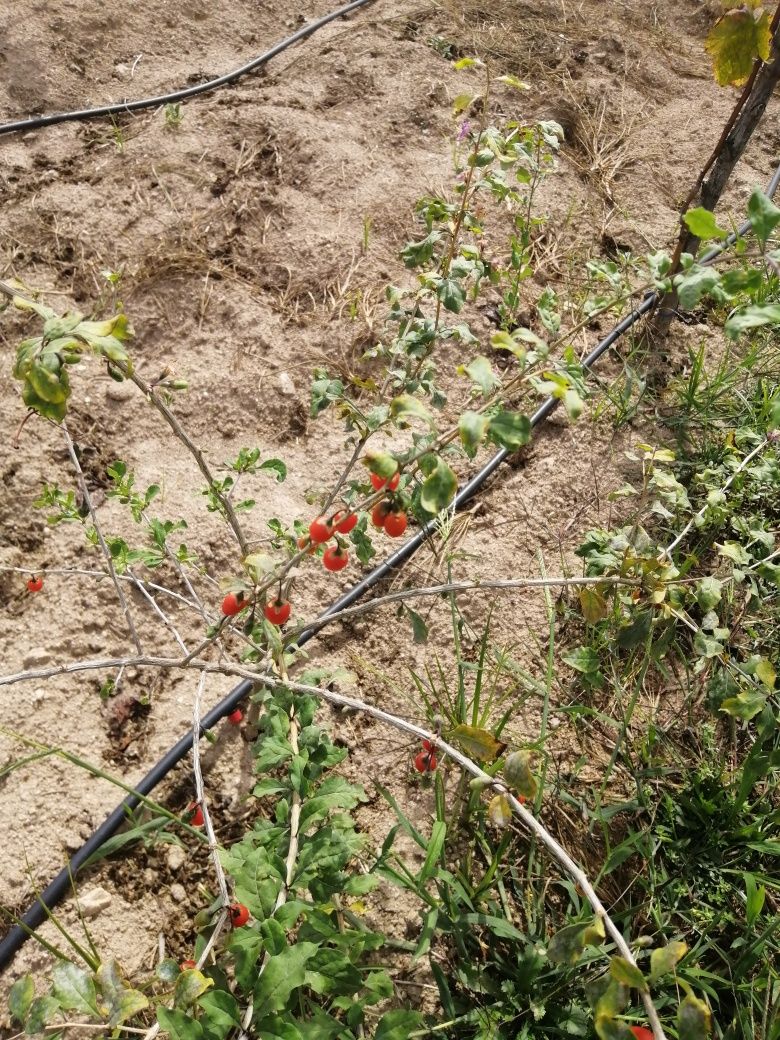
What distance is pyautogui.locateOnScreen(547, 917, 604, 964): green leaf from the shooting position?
2.57 ft

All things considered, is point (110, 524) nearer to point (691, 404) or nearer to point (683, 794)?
point (683, 794)

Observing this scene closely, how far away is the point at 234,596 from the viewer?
1192mm

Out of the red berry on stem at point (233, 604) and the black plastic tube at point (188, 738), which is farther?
the black plastic tube at point (188, 738)

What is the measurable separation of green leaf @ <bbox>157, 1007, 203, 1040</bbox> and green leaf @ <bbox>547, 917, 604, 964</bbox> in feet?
1.40

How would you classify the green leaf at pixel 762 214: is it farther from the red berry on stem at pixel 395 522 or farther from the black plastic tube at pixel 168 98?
the black plastic tube at pixel 168 98

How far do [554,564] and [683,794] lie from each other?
0.70 m

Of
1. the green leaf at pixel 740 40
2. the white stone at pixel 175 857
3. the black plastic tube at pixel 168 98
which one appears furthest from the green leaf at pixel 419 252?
the black plastic tube at pixel 168 98

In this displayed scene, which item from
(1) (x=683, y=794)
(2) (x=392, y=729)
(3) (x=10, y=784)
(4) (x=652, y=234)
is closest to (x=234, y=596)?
(2) (x=392, y=729)

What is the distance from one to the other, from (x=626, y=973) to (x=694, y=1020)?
74mm

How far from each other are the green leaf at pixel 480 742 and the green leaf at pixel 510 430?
427 millimetres

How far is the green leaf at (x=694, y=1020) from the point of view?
2.28 ft

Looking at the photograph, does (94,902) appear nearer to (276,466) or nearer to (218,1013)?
(218,1013)

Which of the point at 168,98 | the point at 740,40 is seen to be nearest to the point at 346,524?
the point at 740,40

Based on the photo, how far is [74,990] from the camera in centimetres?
86
